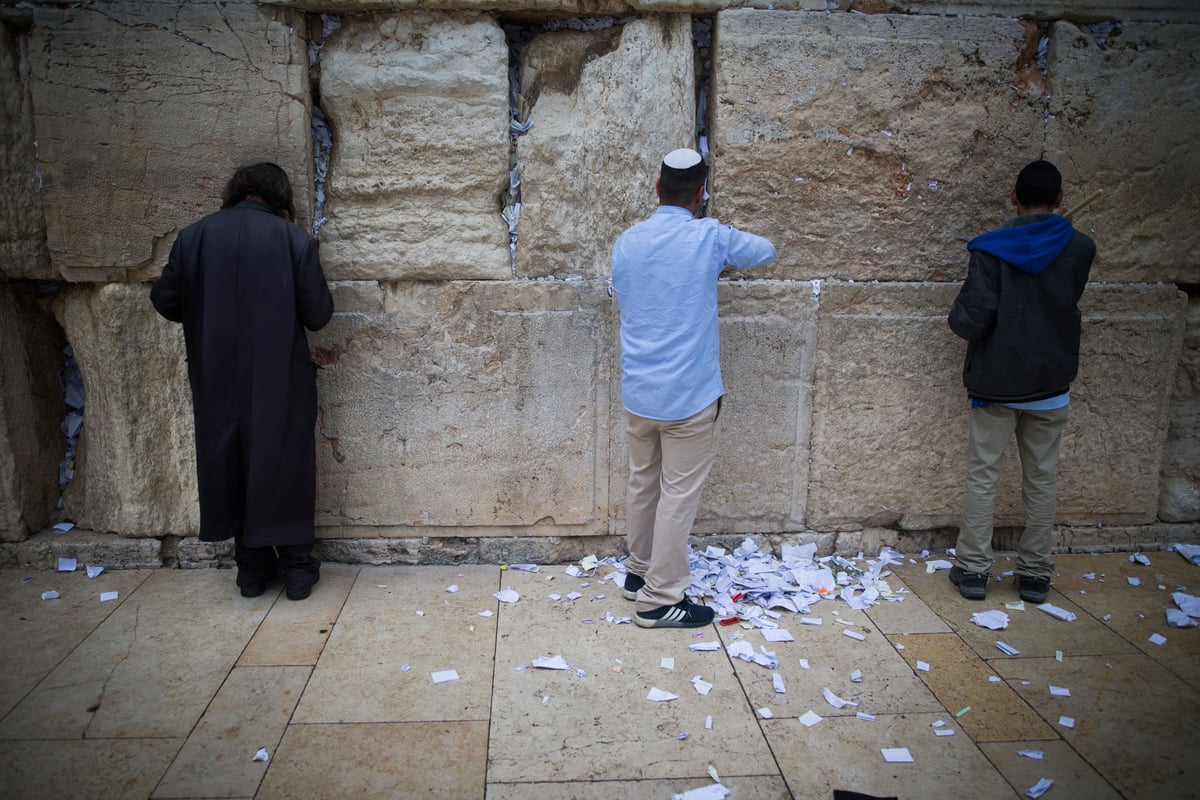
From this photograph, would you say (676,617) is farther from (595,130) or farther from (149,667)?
(595,130)

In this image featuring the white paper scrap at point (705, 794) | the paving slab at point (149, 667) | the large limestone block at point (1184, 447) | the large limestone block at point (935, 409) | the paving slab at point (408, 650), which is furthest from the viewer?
the large limestone block at point (1184, 447)

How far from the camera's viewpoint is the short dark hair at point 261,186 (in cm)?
318

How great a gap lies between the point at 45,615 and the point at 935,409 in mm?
3995

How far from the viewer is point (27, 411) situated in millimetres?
3623

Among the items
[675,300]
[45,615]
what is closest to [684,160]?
[675,300]

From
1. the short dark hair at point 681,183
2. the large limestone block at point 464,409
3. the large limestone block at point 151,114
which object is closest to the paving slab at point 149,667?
the large limestone block at point 464,409

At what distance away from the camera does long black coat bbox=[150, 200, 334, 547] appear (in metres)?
3.12

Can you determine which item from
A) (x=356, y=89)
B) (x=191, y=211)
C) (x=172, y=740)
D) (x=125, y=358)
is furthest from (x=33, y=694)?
(x=356, y=89)

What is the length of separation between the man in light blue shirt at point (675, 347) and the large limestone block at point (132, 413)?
2.07 meters

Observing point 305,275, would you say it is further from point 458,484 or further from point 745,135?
point 745,135

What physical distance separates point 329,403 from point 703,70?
7.52ft

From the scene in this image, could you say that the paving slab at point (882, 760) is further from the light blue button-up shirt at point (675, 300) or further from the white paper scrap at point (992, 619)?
the light blue button-up shirt at point (675, 300)

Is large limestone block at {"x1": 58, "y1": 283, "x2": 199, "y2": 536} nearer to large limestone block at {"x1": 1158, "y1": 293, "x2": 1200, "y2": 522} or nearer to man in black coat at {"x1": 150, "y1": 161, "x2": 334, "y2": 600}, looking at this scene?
man in black coat at {"x1": 150, "y1": 161, "x2": 334, "y2": 600}

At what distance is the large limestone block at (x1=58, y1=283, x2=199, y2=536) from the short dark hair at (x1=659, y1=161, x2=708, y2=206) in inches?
87.9
